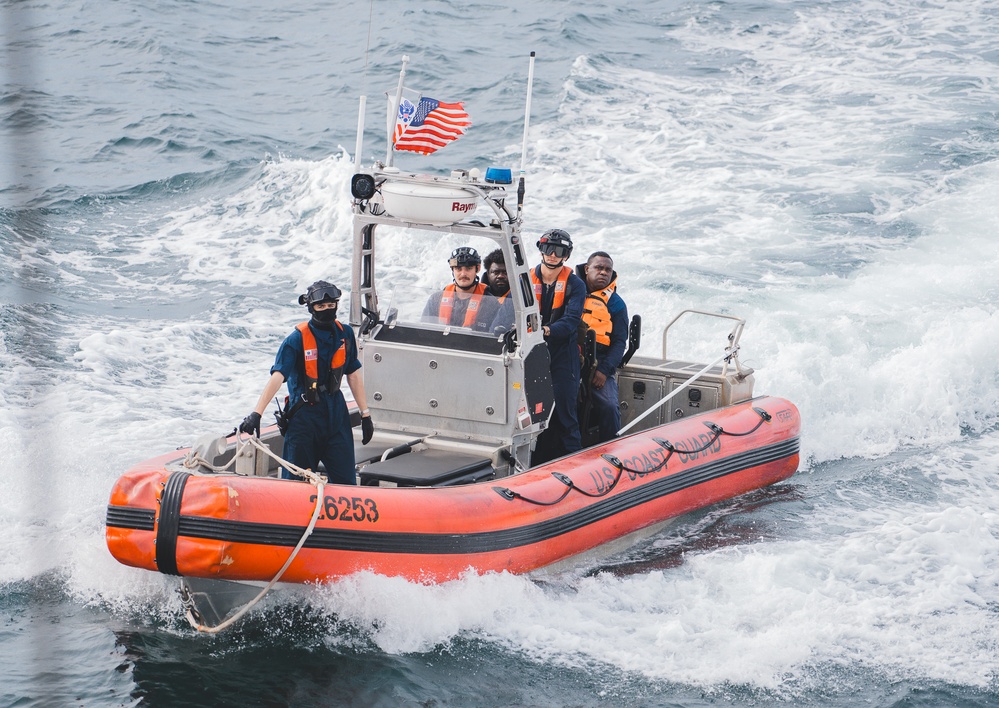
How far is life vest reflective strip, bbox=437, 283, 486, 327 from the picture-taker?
23.5 feet

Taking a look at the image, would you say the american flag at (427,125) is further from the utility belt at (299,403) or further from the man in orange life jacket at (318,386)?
the utility belt at (299,403)

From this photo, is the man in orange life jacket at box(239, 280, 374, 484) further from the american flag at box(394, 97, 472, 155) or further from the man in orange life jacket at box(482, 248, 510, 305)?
the man in orange life jacket at box(482, 248, 510, 305)

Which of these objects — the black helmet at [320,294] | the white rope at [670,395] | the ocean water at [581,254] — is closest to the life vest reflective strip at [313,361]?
the black helmet at [320,294]

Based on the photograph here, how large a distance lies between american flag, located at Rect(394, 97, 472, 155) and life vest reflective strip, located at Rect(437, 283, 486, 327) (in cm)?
89

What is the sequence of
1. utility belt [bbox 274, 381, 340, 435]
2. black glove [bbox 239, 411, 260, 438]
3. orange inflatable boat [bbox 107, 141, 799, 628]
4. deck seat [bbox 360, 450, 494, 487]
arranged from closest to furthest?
orange inflatable boat [bbox 107, 141, 799, 628] < black glove [bbox 239, 411, 260, 438] < utility belt [bbox 274, 381, 340, 435] < deck seat [bbox 360, 450, 494, 487]

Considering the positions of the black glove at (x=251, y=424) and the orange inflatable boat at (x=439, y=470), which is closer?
the orange inflatable boat at (x=439, y=470)

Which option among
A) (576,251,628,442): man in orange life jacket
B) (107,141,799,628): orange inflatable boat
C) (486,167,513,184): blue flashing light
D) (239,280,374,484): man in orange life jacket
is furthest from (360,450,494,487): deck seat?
(486,167,513,184): blue flashing light

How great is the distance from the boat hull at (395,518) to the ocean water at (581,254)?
0.60 ft

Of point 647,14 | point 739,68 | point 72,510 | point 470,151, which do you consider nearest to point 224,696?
point 72,510

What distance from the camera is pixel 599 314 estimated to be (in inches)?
308

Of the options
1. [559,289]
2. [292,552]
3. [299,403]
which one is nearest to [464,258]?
[559,289]

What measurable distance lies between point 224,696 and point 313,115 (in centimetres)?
1314

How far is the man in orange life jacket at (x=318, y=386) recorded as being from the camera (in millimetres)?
6215

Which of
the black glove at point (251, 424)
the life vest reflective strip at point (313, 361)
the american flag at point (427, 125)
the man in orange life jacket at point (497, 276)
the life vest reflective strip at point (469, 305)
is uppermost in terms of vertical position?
the american flag at point (427, 125)
